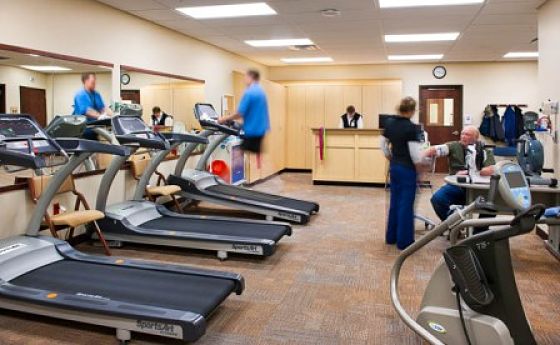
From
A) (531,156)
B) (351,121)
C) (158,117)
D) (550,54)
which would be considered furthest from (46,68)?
(351,121)

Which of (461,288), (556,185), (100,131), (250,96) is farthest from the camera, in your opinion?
(100,131)

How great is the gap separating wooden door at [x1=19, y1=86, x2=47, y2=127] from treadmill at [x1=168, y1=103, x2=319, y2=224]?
63.7 inches

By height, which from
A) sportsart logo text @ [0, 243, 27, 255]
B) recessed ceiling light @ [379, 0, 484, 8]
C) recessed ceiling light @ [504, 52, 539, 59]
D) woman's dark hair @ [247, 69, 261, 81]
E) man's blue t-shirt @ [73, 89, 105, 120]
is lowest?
sportsart logo text @ [0, 243, 27, 255]

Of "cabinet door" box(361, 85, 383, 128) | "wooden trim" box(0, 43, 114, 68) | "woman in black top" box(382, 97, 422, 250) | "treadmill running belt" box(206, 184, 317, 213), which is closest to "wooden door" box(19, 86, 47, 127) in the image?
"wooden trim" box(0, 43, 114, 68)

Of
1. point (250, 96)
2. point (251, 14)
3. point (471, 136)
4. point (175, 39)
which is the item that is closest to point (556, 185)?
point (471, 136)

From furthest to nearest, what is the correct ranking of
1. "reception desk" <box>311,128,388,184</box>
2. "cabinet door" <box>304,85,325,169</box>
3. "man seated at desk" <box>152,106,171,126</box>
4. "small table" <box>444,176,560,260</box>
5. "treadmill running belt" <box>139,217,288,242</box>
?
1. "cabinet door" <box>304,85,325,169</box>
2. "reception desk" <box>311,128,388,184</box>
3. "man seated at desk" <box>152,106,171,126</box>
4. "treadmill running belt" <box>139,217,288,242</box>
5. "small table" <box>444,176,560,260</box>

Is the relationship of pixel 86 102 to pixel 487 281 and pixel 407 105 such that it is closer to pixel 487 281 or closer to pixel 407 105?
pixel 407 105

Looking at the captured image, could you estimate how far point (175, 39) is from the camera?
737cm

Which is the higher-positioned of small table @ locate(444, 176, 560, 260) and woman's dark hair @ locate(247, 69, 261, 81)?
woman's dark hair @ locate(247, 69, 261, 81)

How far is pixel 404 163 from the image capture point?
15.7 feet

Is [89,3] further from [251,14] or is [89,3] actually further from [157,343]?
[157,343]

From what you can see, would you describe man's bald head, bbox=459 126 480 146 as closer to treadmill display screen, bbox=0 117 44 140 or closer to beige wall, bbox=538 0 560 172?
beige wall, bbox=538 0 560 172

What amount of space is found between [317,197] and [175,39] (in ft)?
11.4

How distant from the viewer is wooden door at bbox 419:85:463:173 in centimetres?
1134
